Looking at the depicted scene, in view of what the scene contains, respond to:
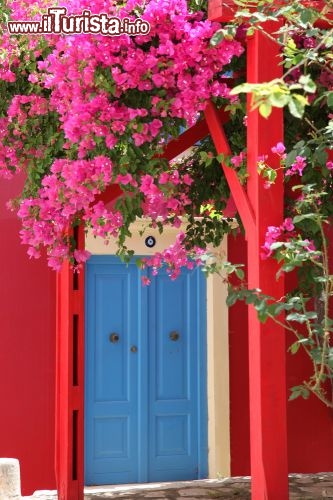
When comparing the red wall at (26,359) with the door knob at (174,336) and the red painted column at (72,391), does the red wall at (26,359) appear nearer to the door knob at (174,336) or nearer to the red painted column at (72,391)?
the door knob at (174,336)

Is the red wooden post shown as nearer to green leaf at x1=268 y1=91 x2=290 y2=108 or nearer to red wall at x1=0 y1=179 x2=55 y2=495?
green leaf at x1=268 y1=91 x2=290 y2=108

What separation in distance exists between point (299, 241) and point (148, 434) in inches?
191

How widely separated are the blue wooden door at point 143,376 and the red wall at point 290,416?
12.5 inches

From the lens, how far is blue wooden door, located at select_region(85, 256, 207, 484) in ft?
27.9

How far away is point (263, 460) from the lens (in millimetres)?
4402

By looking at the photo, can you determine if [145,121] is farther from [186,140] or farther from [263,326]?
[263,326]

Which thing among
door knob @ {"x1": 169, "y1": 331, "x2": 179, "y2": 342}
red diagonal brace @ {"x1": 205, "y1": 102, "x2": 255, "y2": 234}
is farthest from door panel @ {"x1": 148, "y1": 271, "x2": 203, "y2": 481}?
red diagonal brace @ {"x1": 205, "y1": 102, "x2": 255, "y2": 234}

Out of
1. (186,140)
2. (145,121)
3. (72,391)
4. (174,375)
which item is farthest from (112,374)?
(145,121)

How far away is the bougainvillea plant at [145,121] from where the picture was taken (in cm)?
445

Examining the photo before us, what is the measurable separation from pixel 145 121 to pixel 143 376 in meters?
3.98

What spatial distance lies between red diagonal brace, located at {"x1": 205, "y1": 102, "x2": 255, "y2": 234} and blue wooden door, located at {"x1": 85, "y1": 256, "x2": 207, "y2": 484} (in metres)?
3.68

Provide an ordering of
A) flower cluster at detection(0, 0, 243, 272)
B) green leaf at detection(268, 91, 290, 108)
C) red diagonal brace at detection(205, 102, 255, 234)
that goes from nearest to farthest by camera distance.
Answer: green leaf at detection(268, 91, 290, 108), red diagonal brace at detection(205, 102, 255, 234), flower cluster at detection(0, 0, 243, 272)

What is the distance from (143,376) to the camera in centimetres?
Result: 859

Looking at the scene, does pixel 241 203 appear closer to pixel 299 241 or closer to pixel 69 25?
pixel 299 241
